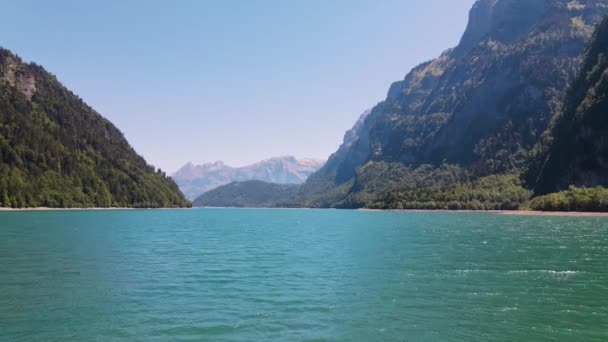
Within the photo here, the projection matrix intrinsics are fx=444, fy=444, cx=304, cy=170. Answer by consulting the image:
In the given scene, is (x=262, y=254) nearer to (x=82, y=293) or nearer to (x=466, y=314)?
(x=82, y=293)

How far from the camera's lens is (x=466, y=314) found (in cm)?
3341

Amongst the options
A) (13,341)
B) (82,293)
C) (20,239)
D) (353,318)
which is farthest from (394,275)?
(20,239)

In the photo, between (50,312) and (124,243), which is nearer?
(50,312)

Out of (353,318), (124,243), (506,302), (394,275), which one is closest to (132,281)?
(353,318)

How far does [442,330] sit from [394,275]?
21.3 meters

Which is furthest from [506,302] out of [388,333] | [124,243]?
[124,243]

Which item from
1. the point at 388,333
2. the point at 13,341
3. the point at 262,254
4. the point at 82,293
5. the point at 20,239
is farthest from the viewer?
the point at 20,239

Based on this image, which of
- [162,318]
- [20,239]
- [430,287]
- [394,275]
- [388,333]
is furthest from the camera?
[20,239]

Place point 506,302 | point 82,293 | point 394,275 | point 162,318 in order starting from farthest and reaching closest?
point 394,275 < point 82,293 < point 506,302 < point 162,318

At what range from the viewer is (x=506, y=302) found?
37.1 metres

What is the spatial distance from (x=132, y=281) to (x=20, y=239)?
2072 inches

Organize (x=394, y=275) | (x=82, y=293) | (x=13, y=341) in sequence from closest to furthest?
1. (x=13, y=341)
2. (x=82, y=293)
3. (x=394, y=275)

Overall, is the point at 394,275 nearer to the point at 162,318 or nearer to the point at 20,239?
the point at 162,318

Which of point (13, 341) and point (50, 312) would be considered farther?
point (50, 312)
